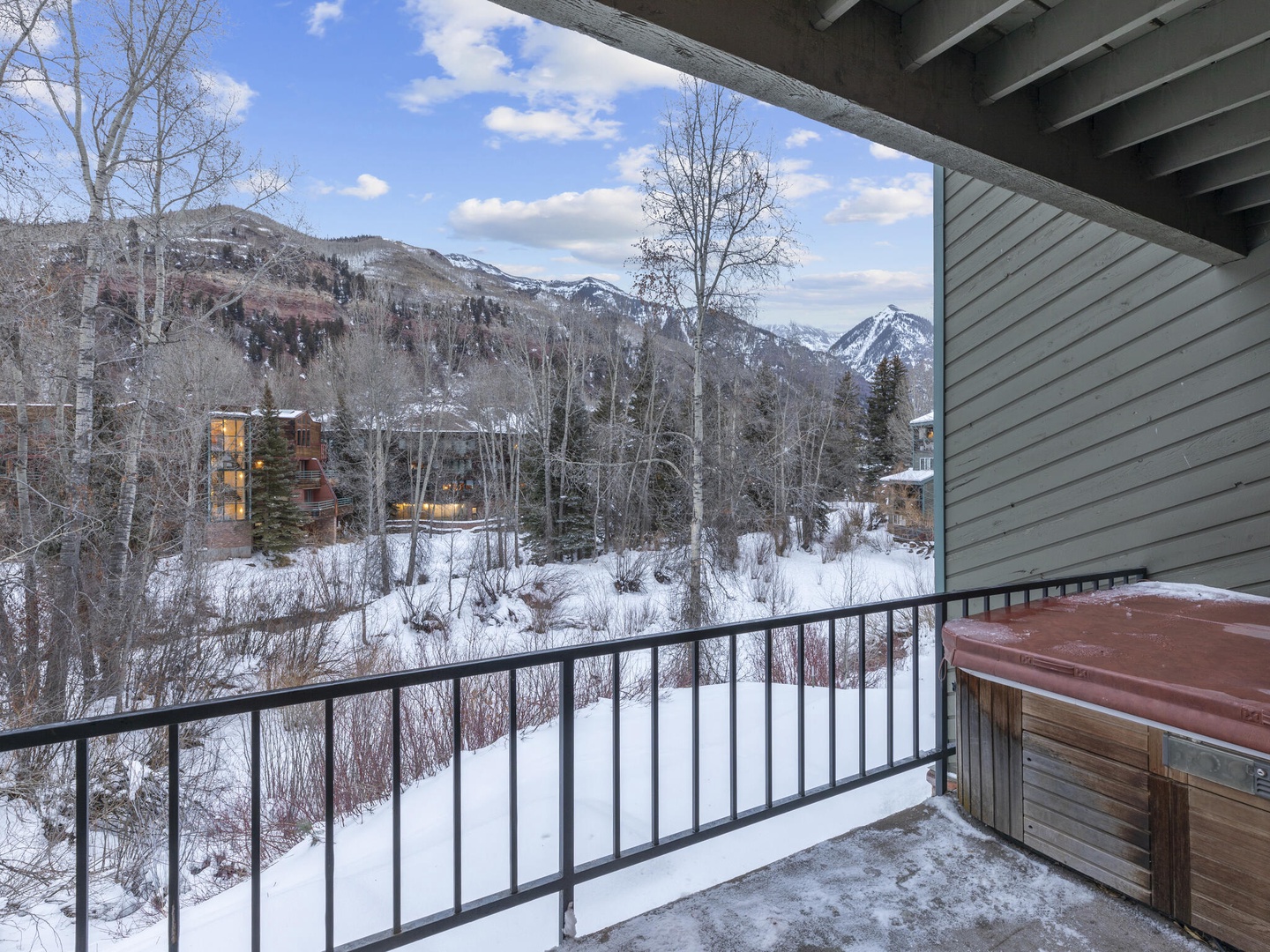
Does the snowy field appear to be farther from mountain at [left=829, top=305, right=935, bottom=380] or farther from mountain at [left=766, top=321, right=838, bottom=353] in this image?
mountain at [left=829, top=305, right=935, bottom=380]

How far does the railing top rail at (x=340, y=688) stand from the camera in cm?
121

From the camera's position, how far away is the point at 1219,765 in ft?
5.19

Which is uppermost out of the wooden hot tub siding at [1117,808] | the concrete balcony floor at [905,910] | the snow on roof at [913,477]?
the snow on roof at [913,477]

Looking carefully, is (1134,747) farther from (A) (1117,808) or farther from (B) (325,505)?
(B) (325,505)

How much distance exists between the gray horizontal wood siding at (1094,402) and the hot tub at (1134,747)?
2.78 ft

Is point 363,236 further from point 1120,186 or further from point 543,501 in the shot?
point 1120,186

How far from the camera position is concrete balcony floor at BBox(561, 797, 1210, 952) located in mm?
1732

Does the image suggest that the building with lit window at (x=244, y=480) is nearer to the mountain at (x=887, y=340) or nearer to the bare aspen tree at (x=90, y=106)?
the bare aspen tree at (x=90, y=106)

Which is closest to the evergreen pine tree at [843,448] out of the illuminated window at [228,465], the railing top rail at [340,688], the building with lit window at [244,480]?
the building with lit window at [244,480]

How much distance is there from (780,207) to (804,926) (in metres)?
10.3

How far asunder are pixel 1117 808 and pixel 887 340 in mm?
37439

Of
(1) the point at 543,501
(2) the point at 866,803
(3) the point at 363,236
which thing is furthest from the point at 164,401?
(3) the point at 363,236

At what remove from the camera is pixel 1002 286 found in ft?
14.3

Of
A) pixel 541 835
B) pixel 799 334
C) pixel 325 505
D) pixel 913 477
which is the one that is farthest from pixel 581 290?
pixel 541 835
